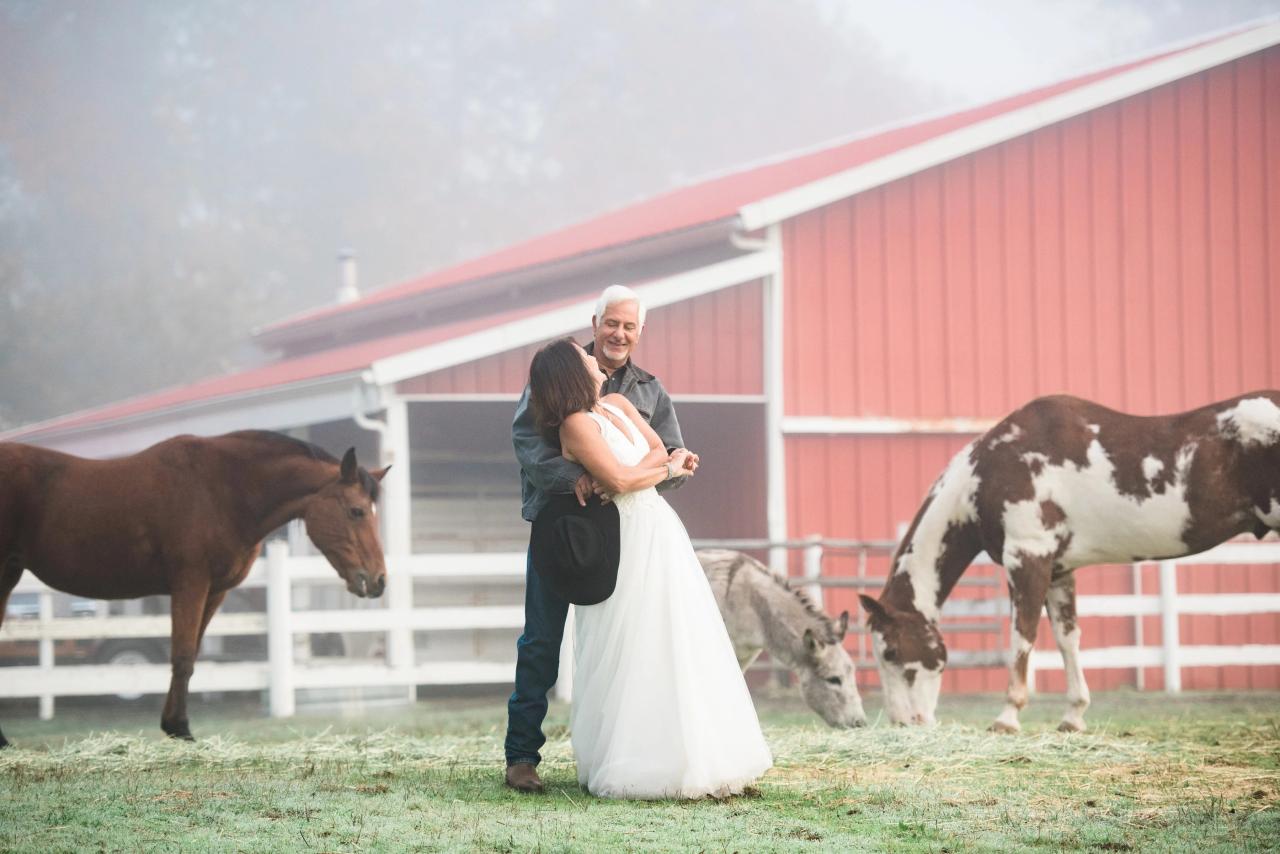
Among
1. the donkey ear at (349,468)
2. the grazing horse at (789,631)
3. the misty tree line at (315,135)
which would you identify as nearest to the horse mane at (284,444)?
the donkey ear at (349,468)

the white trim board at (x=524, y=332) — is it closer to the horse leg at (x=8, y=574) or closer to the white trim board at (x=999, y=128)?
the white trim board at (x=999, y=128)

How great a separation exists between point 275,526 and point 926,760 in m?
3.94

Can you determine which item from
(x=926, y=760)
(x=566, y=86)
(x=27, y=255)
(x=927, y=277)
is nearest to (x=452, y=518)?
(x=927, y=277)

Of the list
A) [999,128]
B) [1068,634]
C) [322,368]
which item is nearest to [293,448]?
[1068,634]

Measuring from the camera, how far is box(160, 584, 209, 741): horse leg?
29.2ft

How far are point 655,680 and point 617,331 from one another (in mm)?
1435

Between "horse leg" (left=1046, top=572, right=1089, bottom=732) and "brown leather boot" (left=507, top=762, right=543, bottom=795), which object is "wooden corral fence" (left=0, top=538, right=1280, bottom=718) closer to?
"horse leg" (left=1046, top=572, right=1089, bottom=732)

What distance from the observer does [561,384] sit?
6.34 meters

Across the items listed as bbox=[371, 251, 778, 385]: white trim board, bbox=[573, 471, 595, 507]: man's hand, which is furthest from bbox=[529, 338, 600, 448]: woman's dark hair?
bbox=[371, 251, 778, 385]: white trim board

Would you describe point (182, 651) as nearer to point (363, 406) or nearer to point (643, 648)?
point (643, 648)

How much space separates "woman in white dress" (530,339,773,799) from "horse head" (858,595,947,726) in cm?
349

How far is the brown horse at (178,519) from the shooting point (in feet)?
29.6

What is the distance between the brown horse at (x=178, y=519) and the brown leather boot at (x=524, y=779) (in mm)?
2823

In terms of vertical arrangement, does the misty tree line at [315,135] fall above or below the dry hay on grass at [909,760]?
above
